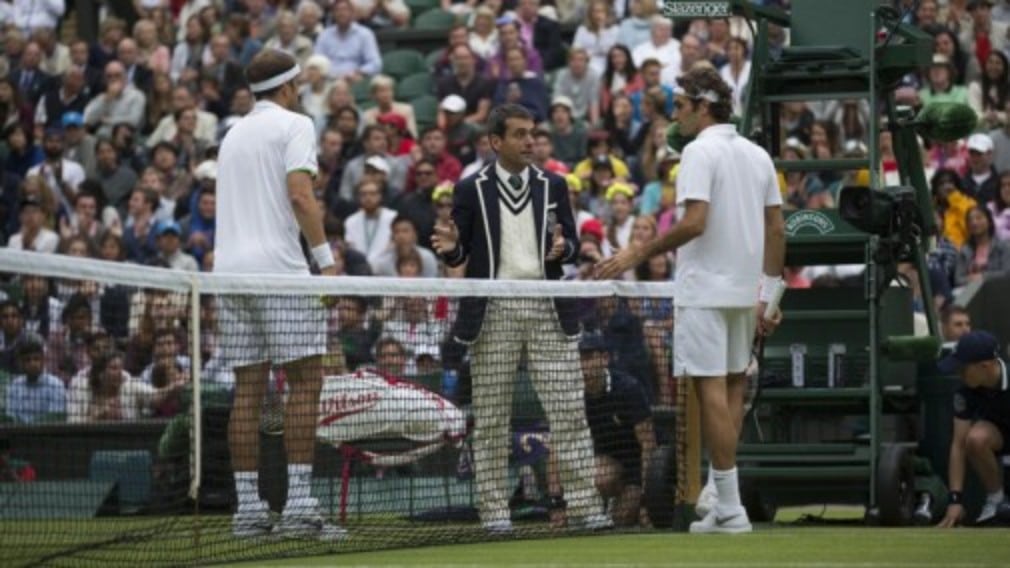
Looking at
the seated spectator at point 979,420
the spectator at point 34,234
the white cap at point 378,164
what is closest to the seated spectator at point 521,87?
the white cap at point 378,164

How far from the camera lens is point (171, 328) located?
12789 mm

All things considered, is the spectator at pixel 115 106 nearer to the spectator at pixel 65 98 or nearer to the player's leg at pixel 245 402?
A: the spectator at pixel 65 98

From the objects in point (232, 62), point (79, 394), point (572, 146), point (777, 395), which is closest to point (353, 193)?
point (572, 146)

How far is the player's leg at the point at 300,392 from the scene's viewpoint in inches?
466

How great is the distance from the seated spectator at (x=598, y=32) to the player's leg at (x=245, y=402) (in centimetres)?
1298

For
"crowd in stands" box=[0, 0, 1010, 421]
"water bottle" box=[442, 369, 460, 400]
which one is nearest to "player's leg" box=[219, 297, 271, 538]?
"water bottle" box=[442, 369, 460, 400]

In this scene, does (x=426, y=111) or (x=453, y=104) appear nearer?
(x=453, y=104)

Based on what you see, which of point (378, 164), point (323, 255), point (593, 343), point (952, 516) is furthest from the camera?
point (378, 164)

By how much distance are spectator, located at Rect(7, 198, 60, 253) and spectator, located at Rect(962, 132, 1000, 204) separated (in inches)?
342

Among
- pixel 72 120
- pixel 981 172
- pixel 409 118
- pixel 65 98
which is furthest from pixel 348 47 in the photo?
pixel 981 172

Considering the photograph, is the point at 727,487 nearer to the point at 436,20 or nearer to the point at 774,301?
the point at 774,301

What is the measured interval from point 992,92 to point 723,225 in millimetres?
10240

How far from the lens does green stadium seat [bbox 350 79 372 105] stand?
25.9 m

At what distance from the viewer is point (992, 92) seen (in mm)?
21922
